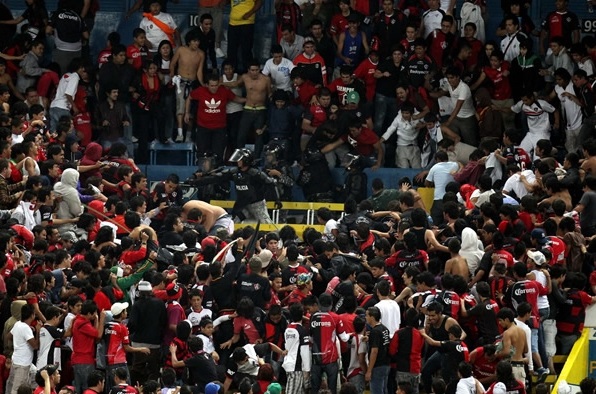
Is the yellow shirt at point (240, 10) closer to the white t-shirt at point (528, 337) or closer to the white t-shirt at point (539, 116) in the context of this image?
the white t-shirt at point (539, 116)

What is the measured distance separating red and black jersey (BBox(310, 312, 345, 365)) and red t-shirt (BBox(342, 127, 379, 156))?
745 centimetres

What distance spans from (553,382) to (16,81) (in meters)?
12.0

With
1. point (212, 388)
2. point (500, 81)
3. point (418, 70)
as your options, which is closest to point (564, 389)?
point (212, 388)

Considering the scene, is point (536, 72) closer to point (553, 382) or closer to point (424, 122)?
point (424, 122)

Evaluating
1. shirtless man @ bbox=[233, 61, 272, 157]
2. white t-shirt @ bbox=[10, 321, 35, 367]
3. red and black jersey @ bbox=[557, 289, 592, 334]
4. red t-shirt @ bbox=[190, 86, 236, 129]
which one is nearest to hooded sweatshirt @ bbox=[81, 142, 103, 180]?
red t-shirt @ bbox=[190, 86, 236, 129]

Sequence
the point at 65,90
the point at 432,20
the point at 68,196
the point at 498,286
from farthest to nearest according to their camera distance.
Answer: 1. the point at 432,20
2. the point at 65,90
3. the point at 68,196
4. the point at 498,286

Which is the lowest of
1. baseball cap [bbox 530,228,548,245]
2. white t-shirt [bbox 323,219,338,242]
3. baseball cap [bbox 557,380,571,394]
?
baseball cap [bbox 557,380,571,394]

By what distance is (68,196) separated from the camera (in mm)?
26234

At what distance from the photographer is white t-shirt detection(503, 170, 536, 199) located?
2695cm

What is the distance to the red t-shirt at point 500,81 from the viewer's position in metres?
30.6

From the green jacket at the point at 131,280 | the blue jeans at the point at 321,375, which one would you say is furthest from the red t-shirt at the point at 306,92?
the blue jeans at the point at 321,375

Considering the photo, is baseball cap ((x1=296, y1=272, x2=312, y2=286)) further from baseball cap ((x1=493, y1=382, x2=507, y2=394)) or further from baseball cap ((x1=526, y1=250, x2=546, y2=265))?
baseball cap ((x1=493, y1=382, x2=507, y2=394))

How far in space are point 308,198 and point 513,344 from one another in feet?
24.5

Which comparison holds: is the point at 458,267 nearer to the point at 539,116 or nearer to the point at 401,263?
the point at 401,263
